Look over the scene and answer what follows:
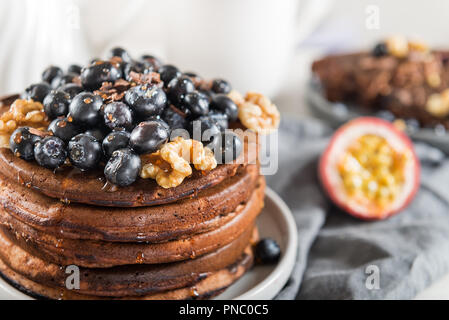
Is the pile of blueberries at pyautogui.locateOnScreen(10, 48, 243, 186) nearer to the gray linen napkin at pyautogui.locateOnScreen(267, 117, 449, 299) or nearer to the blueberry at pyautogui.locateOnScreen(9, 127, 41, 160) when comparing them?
the blueberry at pyautogui.locateOnScreen(9, 127, 41, 160)

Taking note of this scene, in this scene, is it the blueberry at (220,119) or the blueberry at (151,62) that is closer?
the blueberry at (220,119)

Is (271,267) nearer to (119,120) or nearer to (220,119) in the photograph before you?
(220,119)

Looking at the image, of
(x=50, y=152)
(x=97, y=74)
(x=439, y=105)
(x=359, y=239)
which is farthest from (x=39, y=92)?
(x=439, y=105)

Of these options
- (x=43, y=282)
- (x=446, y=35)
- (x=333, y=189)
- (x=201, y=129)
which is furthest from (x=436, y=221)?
(x=446, y=35)

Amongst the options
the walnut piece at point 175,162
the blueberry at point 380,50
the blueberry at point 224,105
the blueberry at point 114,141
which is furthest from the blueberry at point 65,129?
the blueberry at point 380,50

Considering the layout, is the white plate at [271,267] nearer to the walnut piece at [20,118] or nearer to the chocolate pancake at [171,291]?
the chocolate pancake at [171,291]

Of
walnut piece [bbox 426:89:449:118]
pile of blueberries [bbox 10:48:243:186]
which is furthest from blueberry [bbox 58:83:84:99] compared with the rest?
walnut piece [bbox 426:89:449:118]
